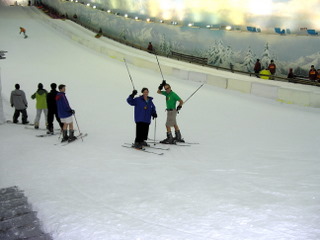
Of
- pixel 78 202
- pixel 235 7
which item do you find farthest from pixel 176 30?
pixel 78 202

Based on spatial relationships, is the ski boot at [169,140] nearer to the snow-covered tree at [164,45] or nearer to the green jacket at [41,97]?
the green jacket at [41,97]

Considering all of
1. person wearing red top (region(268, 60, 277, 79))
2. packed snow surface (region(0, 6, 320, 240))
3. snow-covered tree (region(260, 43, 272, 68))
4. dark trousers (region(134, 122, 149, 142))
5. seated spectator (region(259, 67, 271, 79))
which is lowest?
packed snow surface (region(0, 6, 320, 240))

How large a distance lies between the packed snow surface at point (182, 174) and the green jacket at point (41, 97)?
853 mm

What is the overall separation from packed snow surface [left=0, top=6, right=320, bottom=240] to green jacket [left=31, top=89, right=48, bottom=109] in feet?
2.80

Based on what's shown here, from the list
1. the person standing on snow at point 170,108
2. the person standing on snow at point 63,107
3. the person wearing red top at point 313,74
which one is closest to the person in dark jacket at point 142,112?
the person standing on snow at point 170,108

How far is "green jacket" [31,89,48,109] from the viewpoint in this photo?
9453mm

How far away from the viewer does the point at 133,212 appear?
16.0 ft

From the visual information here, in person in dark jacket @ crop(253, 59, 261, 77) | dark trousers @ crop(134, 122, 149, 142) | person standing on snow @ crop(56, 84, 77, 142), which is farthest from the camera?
person in dark jacket @ crop(253, 59, 261, 77)

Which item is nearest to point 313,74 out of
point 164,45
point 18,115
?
point 164,45

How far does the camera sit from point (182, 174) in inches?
249

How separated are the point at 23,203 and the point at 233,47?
15.6m

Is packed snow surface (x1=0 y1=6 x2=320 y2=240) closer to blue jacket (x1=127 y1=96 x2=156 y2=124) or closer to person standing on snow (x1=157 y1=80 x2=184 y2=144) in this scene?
person standing on snow (x1=157 y1=80 x2=184 y2=144)

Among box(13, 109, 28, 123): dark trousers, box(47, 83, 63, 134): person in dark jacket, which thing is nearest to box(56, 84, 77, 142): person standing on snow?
box(47, 83, 63, 134): person in dark jacket

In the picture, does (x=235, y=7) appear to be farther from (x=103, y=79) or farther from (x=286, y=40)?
(x=103, y=79)
